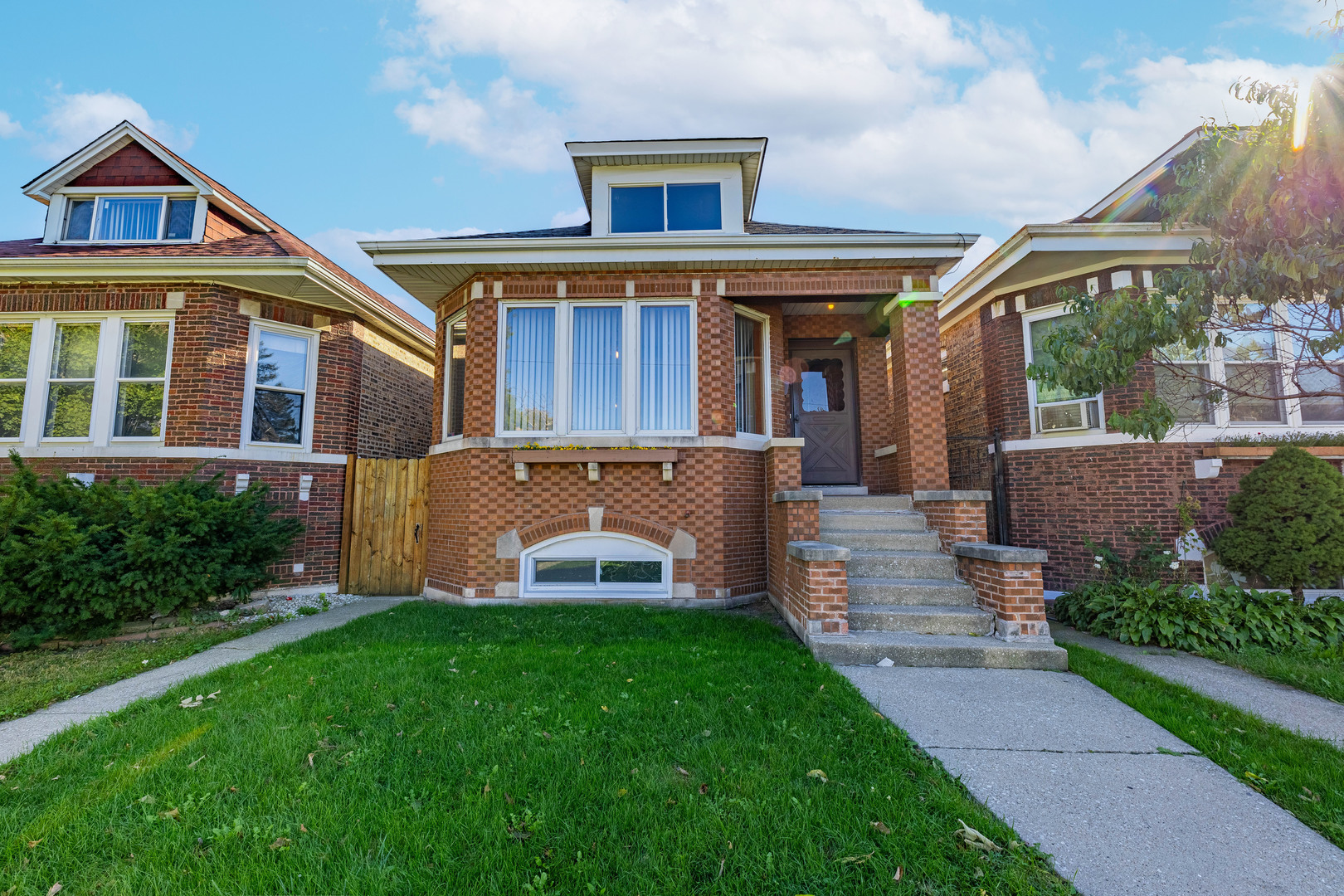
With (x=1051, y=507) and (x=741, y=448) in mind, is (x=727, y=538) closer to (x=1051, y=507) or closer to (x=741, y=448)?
(x=741, y=448)

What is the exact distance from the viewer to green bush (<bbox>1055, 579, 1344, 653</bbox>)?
498cm

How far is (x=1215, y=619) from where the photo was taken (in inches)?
198

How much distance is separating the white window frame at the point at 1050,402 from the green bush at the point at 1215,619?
208 centimetres

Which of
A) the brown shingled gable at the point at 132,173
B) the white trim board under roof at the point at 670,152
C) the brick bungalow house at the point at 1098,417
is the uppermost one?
the brown shingled gable at the point at 132,173

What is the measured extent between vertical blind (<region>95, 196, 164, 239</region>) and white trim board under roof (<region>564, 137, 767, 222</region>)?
6560 millimetres

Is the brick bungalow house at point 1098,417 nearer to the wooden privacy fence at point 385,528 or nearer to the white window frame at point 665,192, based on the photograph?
the white window frame at point 665,192

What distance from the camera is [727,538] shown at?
676 centimetres

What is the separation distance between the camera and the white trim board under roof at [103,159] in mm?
8094

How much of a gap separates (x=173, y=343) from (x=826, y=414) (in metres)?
9.15

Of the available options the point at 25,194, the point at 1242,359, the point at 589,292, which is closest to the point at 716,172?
the point at 589,292

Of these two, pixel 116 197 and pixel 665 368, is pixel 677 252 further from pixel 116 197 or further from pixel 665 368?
pixel 116 197

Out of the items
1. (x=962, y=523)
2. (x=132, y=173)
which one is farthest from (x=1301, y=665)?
(x=132, y=173)

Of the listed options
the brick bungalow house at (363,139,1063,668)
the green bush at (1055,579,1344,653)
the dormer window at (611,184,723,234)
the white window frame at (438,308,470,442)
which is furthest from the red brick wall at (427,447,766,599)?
the green bush at (1055,579,1344,653)

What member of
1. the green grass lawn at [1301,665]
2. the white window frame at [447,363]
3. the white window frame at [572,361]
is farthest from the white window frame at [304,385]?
the green grass lawn at [1301,665]
